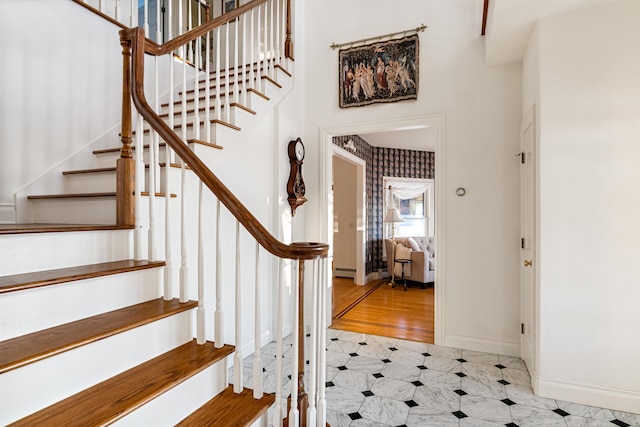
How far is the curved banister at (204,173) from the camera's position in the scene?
1.56 m

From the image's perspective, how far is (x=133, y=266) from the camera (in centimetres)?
168

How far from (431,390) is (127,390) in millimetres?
2048

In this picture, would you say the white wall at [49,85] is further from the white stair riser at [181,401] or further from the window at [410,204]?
the window at [410,204]

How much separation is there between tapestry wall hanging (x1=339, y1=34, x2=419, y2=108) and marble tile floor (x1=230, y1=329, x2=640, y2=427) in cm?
249

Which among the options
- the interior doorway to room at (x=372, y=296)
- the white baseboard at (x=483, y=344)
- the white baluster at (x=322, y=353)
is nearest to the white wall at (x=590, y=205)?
the white baseboard at (x=483, y=344)

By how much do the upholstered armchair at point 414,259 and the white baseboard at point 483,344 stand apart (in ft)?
9.45

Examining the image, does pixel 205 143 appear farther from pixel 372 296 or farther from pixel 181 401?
pixel 372 296

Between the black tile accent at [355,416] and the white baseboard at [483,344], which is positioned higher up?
the white baseboard at [483,344]

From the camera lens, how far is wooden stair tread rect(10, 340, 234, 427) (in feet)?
3.67

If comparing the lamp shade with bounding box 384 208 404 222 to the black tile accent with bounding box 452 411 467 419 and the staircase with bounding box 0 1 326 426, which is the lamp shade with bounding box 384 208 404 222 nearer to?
the black tile accent with bounding box 452 411 467 419

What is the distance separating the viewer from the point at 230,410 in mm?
1534

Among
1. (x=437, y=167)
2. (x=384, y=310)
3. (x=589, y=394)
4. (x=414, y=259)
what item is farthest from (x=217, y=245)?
(x=414, y=259)

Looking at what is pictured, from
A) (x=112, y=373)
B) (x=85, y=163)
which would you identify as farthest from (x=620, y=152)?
(x=85, y=163)

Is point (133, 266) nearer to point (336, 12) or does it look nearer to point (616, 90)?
point (616, 90)
